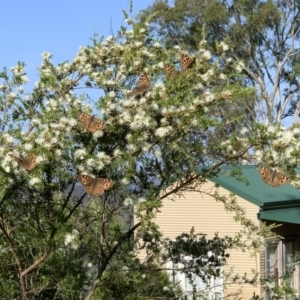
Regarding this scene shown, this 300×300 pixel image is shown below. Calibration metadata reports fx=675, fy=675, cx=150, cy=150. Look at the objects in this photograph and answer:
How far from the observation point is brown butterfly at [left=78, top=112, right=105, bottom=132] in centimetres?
440

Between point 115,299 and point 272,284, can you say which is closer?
point 115,299

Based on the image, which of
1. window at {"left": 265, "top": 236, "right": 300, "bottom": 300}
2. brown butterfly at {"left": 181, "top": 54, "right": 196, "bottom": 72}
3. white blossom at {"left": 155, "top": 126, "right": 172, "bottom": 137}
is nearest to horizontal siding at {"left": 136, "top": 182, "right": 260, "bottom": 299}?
window at {"left": 265, "top": 236, "right": 300, "bottom": 300}

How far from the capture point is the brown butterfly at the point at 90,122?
14.4 feet

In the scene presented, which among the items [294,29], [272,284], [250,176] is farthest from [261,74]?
[272,284]

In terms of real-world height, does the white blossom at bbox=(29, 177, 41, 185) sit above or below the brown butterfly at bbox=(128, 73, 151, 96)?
below

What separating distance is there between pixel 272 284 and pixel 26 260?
2.58m

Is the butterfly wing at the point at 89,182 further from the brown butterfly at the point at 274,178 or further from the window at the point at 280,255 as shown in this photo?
the window at the point at 280,255

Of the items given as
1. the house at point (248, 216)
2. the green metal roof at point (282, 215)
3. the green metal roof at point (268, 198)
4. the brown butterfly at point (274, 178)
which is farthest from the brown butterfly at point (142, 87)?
the green metal roof at point (282, 215)

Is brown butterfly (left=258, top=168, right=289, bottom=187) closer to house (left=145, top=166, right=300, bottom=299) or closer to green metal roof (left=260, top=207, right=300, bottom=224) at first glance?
house (left=145, top=166, right=300, bottom=299)

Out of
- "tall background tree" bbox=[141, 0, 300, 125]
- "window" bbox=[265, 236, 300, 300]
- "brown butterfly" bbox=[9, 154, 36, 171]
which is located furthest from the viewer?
"tall background tree" bbox=[141, 0, 300, 125]

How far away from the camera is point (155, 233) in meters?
6.03

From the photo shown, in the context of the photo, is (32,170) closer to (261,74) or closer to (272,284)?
(272,284)

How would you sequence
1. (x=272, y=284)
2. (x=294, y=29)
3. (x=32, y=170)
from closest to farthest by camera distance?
(x=32, y=170) < (x=272, y=284) < (x=294, y=29)

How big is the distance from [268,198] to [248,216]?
2.60 feet
